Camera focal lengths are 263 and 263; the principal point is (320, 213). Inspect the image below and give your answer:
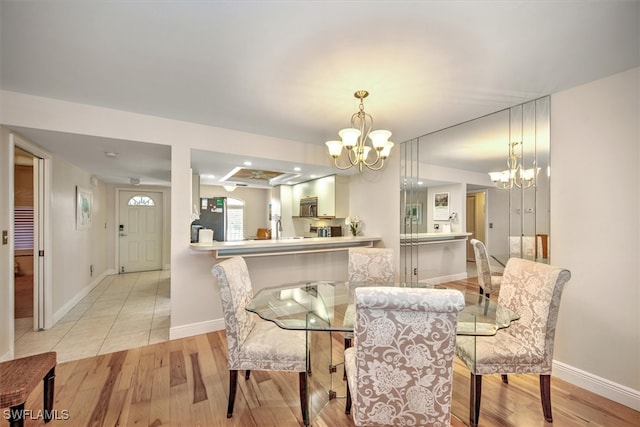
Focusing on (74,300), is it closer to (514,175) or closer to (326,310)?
(326,310)

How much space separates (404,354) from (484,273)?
2030mm

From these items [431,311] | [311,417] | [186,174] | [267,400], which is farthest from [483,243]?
[186,174]

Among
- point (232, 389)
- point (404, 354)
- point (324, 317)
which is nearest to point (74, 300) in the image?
point (232, 389)

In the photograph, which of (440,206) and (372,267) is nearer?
(372,267)

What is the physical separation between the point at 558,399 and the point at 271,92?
10.3ft

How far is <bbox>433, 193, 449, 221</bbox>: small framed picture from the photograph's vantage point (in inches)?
124

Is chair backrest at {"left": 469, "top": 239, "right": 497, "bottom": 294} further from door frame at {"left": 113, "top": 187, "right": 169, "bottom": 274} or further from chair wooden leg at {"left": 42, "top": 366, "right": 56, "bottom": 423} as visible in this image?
door frame at {"left": 113, "top": 187, "right": 169, "bottom": 274}

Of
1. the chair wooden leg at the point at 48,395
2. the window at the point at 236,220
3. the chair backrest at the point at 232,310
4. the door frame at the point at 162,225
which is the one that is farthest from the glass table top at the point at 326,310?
the window at the point at 236,220

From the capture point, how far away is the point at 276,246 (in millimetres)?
3148

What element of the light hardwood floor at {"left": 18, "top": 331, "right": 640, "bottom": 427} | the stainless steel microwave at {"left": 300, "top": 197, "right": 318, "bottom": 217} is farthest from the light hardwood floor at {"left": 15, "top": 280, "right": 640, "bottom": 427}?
the stainless steel microwave at {"left": 300, "top": 197, "right": 318, "bottom": 217}

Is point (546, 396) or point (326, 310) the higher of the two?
point (326, 310)

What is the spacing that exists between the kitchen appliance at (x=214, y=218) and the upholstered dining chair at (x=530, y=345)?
Answer: 2910mm

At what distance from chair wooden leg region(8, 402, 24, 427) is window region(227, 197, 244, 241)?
21.7 feet

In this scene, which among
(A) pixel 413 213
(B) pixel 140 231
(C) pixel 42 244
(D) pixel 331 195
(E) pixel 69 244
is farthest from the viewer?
(B) pixel 140 231
